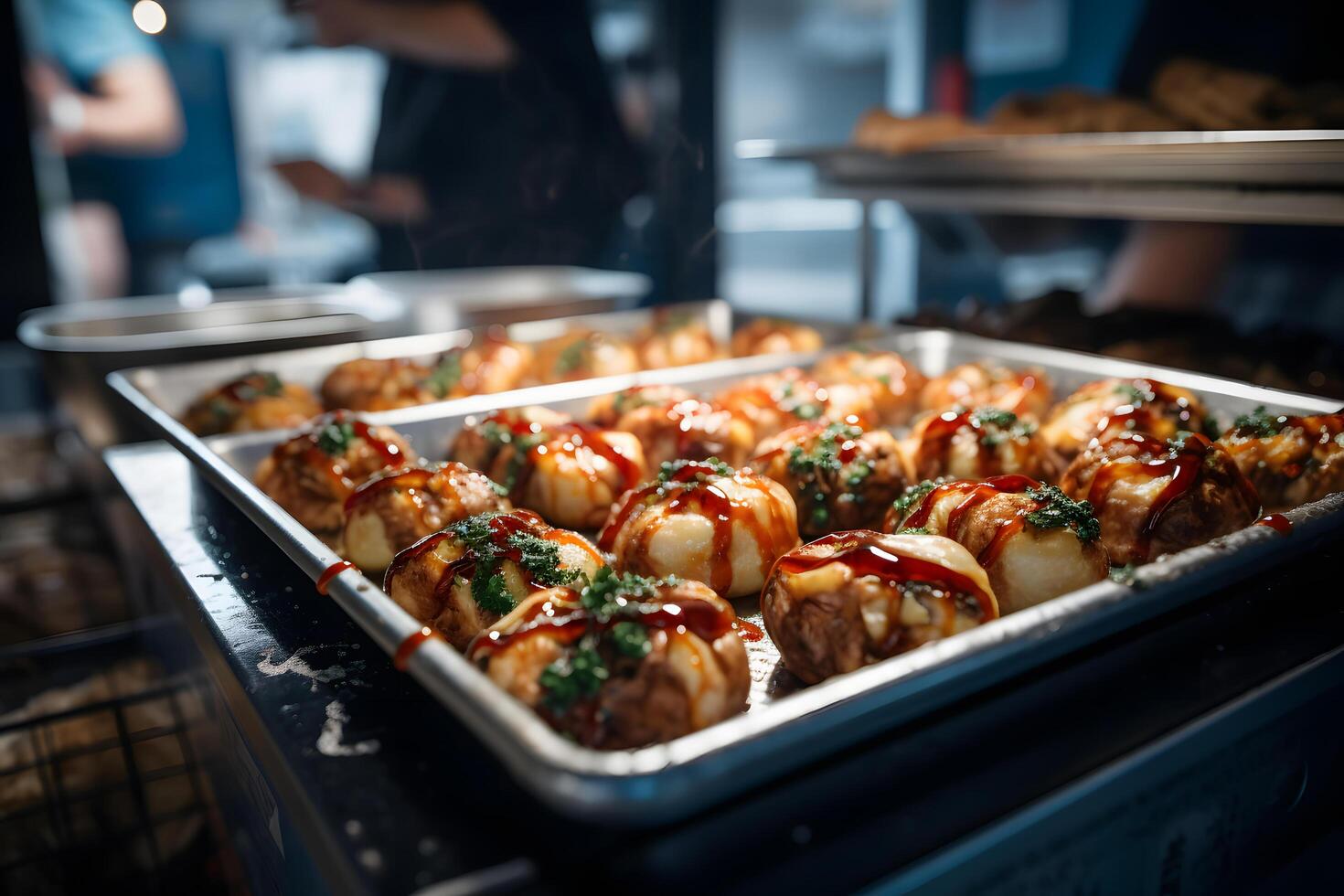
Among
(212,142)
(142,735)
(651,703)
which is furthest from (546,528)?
(212,142)

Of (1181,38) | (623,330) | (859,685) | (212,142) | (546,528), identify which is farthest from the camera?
(212,142)

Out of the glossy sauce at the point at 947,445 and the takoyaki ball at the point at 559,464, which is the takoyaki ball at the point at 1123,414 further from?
the takoyaki ball at the point at 559,464

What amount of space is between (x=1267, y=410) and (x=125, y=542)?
2809 millimetres

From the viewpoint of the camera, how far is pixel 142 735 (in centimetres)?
200

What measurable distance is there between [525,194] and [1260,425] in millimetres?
3780

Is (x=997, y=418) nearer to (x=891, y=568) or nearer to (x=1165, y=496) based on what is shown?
(x=1165, y=496)

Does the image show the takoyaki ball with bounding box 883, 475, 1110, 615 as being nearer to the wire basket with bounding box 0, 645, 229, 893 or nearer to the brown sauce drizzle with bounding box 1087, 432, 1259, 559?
the brown sauce drizzle with bounding box 1087, 432, 1259, 559

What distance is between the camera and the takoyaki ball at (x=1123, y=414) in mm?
2102

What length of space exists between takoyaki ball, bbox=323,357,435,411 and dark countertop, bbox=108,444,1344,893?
50.4 inches

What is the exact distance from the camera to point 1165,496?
1.65 m

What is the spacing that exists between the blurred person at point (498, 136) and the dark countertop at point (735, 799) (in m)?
3.23

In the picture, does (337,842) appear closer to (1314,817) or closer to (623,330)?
(1314,817)

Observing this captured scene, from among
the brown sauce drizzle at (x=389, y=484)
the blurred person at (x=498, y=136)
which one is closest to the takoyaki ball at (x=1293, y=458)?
the brown sauce drizzle at (x=389, y=484)

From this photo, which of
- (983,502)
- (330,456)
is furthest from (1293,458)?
(330,456)
